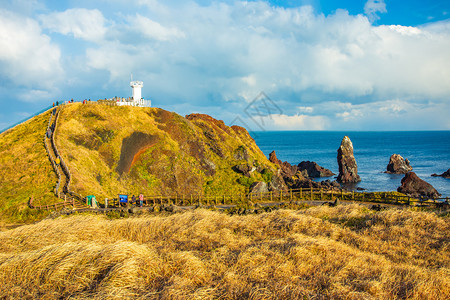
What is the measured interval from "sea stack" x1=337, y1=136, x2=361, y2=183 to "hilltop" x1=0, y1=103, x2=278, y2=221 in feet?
121

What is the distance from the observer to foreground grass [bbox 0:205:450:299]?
1023 centimetres

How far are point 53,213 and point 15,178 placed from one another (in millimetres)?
13530

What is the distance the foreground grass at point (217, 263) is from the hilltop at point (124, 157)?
20.1m

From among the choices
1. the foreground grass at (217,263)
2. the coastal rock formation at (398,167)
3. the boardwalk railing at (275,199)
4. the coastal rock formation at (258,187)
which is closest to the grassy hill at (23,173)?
the boardwalk railing at (275,199)

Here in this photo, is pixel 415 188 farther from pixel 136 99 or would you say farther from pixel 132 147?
pixel 136 99

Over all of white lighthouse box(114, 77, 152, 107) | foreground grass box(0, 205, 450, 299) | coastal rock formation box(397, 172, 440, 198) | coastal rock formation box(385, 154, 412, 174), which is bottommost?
coastal rock formation box(397, 172, 440, 198)

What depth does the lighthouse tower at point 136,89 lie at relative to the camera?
66562 mm

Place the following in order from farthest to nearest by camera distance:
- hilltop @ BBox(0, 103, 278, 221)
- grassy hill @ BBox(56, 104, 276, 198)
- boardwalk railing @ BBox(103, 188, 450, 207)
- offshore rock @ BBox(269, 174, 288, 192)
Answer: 1. offshore rock @ BBox(269, 174, 288, 192)
2. grassy hill @ BBox(56, 104, 276, 198)
3. hilltop @ BBox(0, 103, 278, 221)
4. boardwalk railing @ BBox(103, 188, 450, 207)

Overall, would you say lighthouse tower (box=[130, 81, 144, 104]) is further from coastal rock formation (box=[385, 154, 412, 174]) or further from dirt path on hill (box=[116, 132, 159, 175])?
coastal rock formation (box=[385, 154, 412, 174])

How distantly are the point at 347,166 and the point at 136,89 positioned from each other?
64.0m

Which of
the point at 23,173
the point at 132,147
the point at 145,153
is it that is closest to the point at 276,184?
the point at 145,153

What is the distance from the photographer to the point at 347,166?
90.6 metres

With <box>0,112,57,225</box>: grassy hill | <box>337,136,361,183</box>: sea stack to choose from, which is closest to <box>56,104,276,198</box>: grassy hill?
<box>0,112,57,225</box>: grassy hill

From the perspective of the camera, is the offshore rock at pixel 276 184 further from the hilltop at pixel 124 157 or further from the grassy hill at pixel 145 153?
the grassy hill at pixel 145 153
